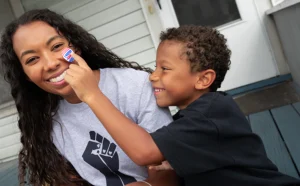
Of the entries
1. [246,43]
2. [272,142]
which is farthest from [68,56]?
[246,43]

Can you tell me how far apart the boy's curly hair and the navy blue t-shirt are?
5.2 inches

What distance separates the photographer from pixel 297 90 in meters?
3.11

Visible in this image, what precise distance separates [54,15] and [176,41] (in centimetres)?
52

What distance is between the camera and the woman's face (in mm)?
1173

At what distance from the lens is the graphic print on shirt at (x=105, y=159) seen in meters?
1.23

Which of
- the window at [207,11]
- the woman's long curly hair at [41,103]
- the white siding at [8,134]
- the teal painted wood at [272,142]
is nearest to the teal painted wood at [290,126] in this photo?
the teal painted wood at [272,142]

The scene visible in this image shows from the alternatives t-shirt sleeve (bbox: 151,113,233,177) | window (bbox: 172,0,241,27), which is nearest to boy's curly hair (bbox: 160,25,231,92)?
t-shirt sleeve (bbox: 151,113,233,177)

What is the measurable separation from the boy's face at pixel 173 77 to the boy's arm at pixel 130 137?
0.75 feet

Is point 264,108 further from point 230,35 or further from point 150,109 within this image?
point 150,109

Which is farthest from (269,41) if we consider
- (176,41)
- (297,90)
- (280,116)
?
(176,41)

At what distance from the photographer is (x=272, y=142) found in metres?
1.99

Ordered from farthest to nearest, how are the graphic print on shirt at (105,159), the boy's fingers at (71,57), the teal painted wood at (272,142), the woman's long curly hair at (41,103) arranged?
1. the teal painted wood at (272,142)
2. the woman's long curly hair at (41,103)
3. the graphic print on shirt at (105,159)
4. the boy's fingers at (71,57)

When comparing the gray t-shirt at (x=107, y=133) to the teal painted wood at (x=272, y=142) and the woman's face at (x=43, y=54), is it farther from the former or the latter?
the teal painted wood at (x=272, y=142)

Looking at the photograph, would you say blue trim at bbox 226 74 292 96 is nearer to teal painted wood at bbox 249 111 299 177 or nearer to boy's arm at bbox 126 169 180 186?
teal painted wood at bbox 249 111 299 177
